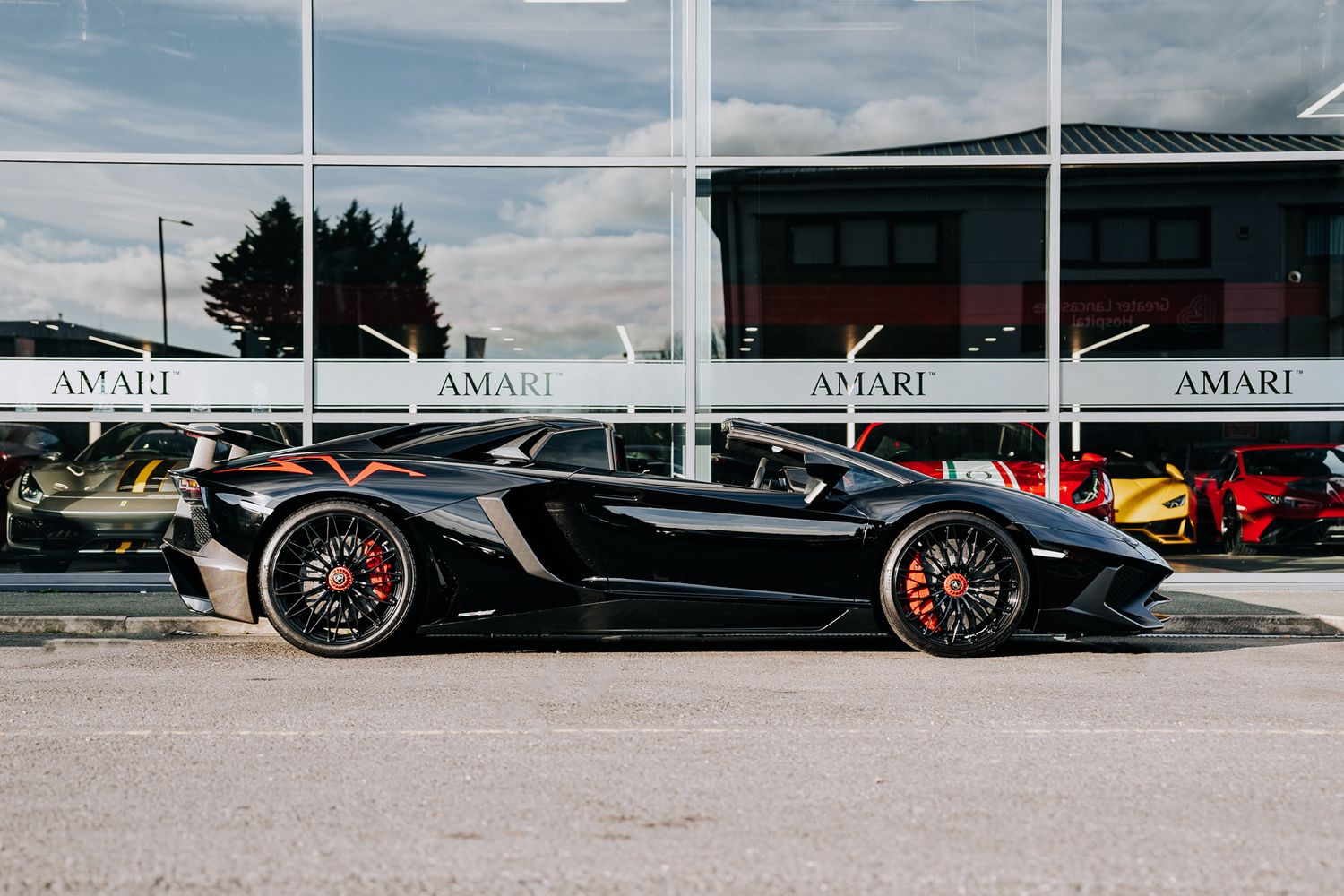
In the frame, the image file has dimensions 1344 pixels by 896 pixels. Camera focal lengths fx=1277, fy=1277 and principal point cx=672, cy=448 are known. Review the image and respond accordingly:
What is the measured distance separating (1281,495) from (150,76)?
32.1ft

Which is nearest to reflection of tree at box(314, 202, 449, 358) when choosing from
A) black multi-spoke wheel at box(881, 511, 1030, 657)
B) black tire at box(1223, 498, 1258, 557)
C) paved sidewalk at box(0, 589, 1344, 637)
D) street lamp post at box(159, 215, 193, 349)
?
street lamp post at box(159, 215, 193, 349)

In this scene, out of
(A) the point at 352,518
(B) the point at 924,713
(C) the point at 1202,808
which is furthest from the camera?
(A) the point at 352,518

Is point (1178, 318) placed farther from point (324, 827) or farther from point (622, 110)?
point (324, 827)

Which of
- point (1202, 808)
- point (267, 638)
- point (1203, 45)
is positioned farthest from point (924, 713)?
point (1203, 45)

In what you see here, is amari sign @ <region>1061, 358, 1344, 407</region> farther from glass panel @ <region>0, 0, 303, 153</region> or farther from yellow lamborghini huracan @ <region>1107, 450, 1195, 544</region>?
glass panel @ <region>0, 0, 303, 153</region>

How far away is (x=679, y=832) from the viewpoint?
3.32 metres

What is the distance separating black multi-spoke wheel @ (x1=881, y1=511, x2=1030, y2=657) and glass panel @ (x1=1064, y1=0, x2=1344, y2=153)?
5308 mm

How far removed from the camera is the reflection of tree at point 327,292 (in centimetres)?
1019

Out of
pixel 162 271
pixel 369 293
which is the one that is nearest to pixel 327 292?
pixel 369 293

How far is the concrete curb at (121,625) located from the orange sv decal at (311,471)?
1486mm

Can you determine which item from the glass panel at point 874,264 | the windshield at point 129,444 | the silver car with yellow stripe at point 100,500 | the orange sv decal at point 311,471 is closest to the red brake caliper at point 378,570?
the orange sv decal at point 311,471

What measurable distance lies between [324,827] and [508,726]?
1367mm

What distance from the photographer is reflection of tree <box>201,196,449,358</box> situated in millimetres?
10188

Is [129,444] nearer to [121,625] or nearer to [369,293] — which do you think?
[369,293]
